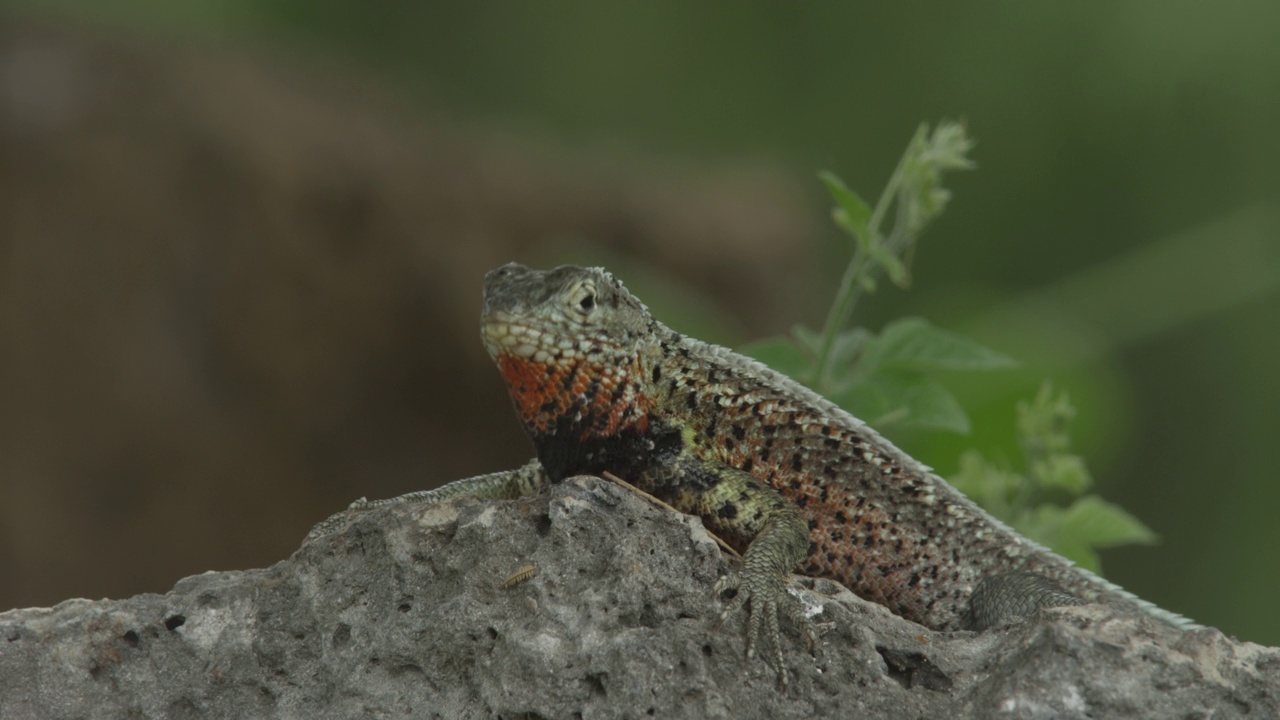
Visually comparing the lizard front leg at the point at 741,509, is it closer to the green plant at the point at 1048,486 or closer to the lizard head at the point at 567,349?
the lizard head at the point at 567,349

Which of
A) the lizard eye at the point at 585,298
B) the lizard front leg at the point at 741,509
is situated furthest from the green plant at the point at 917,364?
the lizard eye at the point at 585,298

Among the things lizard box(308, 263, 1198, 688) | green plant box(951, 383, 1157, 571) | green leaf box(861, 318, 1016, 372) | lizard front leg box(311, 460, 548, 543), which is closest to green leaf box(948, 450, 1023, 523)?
green plant box(951, 383, 1157, 571)

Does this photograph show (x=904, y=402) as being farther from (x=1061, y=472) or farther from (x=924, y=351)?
(x=1061, y=472)

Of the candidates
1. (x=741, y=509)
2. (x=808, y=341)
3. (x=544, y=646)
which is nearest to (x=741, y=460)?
(x=741, y=509)

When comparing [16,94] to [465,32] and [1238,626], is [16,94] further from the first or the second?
[1238,626]

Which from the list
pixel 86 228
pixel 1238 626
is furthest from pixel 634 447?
pixel 1238 626

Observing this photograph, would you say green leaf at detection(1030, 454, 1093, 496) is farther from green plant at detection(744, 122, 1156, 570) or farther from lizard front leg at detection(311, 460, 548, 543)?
lizard front leg at detection(311, 460, 548, 543)

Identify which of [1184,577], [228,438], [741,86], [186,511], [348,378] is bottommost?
[186,511]
